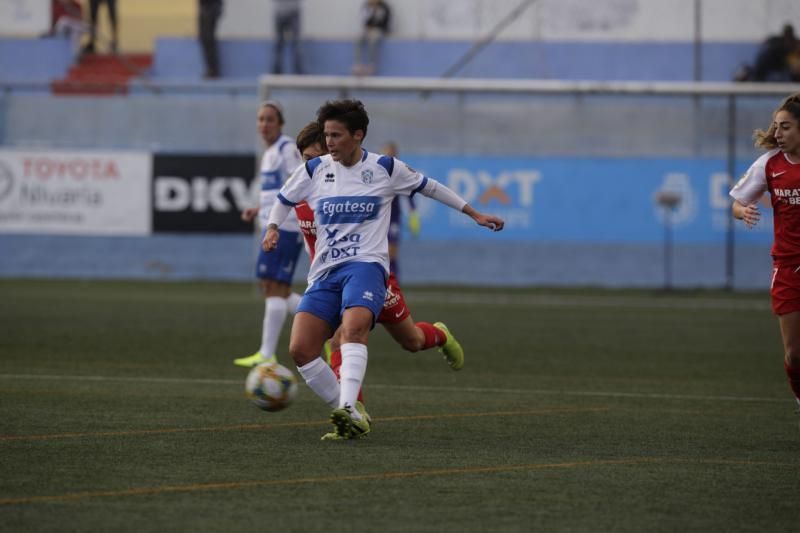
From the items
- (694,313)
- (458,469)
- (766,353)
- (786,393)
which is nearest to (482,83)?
(694,313)

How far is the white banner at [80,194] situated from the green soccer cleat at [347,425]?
17.6m

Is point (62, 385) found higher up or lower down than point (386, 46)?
lower down

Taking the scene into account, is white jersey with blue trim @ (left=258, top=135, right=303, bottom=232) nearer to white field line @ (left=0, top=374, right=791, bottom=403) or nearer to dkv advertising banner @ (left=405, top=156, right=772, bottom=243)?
white field line @ (left=0, top=374, right=791, bottom=403)

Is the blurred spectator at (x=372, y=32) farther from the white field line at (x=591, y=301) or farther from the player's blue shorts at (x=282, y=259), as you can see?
the player's blue shorts at (x=282, y=259)

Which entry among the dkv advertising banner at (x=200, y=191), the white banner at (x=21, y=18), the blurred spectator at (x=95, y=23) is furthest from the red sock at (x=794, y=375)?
the white banner at (x=21, y=18)

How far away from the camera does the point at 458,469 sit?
692cm

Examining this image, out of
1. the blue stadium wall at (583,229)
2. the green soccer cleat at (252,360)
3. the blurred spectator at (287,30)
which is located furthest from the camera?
the blurred spectator at (287,30)

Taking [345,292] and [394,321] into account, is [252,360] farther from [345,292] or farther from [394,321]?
[345,292]

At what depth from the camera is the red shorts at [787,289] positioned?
27.5 feet

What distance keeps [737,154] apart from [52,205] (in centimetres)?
1214

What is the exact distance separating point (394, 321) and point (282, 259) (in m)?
3.69

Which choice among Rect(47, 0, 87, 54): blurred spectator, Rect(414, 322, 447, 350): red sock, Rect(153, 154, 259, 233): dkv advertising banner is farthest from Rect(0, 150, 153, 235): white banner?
Rect(414, 322, 447, 350): red sock

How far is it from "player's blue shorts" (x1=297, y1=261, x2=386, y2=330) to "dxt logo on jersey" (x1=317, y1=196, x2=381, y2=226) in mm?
264

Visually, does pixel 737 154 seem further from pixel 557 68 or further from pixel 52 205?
pixel 52 205
